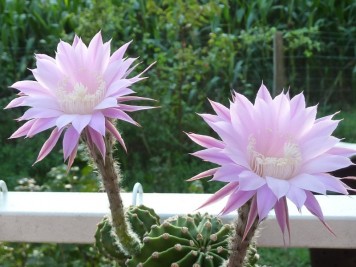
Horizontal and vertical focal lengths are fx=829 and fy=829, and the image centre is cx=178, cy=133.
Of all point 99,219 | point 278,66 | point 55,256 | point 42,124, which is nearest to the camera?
point 42,124

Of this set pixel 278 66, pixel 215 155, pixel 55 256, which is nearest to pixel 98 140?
pixel 215 155

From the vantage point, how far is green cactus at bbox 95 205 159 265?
0.94 metres

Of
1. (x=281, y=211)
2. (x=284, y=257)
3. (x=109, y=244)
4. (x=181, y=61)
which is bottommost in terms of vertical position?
(x=284, y=257)

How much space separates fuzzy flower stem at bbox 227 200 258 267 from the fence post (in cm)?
294

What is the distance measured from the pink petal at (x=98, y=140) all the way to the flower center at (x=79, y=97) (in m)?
0.02

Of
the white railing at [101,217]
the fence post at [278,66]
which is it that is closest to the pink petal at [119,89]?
the white railing at [101,217]

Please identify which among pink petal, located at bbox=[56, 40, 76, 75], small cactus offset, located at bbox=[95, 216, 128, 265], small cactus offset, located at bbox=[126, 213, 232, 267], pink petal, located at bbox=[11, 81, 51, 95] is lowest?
small cactus offset, located at bbox=[95, 216, 128, 265]

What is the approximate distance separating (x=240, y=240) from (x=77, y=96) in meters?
0.21

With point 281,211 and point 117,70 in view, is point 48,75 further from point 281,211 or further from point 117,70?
point 281,211

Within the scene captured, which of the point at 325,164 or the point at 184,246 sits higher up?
the point at 325,164

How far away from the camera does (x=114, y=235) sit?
92 cm

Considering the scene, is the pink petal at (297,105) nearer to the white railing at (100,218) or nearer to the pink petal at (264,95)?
the pink petal at (264,95)

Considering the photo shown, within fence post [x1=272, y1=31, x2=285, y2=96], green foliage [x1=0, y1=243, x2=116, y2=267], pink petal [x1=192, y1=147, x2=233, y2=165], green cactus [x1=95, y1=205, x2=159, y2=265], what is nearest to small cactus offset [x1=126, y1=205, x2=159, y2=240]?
green cactus [x1=95, y1=205, x2=159, y2=265]

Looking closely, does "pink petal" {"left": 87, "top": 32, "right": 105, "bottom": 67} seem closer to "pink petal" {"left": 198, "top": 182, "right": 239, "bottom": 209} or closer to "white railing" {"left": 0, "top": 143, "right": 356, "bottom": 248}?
"pink petal" {"left": 198, "top": 182, "right": 239, "bottom": 209}
